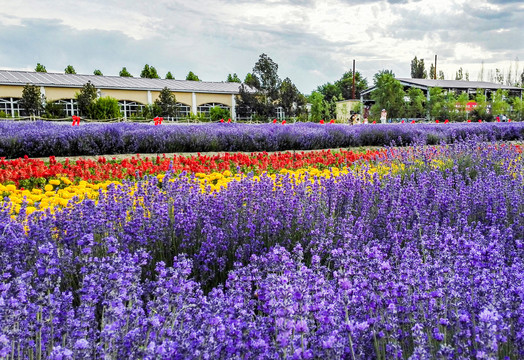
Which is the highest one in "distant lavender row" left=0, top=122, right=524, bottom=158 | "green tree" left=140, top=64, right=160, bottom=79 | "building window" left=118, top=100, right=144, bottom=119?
"green tree" left=140, top=64, right=160, bottom=79

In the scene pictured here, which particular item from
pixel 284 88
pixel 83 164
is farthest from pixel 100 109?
pixel 83 164

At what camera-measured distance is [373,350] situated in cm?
209

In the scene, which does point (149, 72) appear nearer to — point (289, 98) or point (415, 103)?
point (289, 98)

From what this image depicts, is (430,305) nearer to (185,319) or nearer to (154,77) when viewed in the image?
(185,319)

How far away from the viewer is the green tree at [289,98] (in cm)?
4216

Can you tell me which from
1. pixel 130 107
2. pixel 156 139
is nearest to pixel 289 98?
pixel 130 107

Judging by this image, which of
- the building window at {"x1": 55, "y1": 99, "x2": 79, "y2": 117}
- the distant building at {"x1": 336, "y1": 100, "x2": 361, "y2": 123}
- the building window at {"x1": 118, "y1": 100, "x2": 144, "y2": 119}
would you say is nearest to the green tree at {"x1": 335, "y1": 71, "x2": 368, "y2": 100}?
the distant building at {"x1": 336, "y1": 100, "x2": 361, "y2": 123}

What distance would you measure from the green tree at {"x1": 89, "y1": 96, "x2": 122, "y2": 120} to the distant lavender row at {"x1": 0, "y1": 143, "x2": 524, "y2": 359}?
93.8 ft

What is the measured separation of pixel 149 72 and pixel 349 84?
112 feet

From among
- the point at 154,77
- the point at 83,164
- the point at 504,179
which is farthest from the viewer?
the point at 154,77

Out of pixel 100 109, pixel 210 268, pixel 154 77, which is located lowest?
pixel 210 268

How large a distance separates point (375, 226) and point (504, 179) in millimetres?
2293

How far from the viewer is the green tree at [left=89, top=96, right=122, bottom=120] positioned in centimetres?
3173

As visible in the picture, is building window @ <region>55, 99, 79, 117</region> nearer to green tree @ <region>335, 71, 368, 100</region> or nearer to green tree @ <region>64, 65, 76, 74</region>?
green tree @ <region>64, 65, 76, 74</region>
